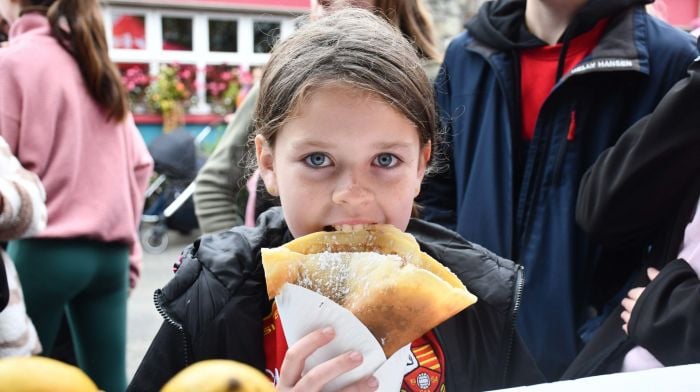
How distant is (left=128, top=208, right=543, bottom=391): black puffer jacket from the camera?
1315mm

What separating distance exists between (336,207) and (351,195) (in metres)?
0.05

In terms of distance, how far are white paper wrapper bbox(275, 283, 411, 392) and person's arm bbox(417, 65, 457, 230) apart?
→ 121 centimetres

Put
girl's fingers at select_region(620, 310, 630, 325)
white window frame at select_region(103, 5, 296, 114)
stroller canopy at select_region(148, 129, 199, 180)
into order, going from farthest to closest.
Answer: white window frame at select_region(103, 5, 296, 114), stroller canopy at select_region(148, 129, 199, 180), girl's fingers at select_region(620, 310, 630, 325)

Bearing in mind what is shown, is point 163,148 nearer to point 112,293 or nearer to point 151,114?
point 151,114

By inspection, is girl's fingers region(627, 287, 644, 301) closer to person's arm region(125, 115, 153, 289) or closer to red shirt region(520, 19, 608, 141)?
red shirt region(520, 19, 608, 141)

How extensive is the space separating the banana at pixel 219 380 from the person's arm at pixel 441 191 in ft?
5.32

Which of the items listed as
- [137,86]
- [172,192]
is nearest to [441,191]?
[172,192]

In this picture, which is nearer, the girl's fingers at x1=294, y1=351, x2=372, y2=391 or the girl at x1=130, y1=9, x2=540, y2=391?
the girl's fingers at x1=294, y1=351, x2=372, y2=391

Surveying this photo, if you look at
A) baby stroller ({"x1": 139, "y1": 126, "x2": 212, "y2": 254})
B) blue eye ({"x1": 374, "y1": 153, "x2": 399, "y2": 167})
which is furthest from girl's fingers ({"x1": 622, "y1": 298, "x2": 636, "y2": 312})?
baby stroller ({"x1": 139, "y1": 126, "x2": 212, "y2": 254})

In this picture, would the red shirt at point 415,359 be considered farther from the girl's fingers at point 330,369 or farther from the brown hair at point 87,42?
the brown hair at point 87,42

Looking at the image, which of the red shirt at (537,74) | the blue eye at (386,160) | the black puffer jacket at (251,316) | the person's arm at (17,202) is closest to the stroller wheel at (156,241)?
the person's arm at (17,202)

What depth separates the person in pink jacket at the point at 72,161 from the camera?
2465 millimetres

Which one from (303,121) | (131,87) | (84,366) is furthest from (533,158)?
(131,87)

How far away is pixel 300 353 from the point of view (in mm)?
938
